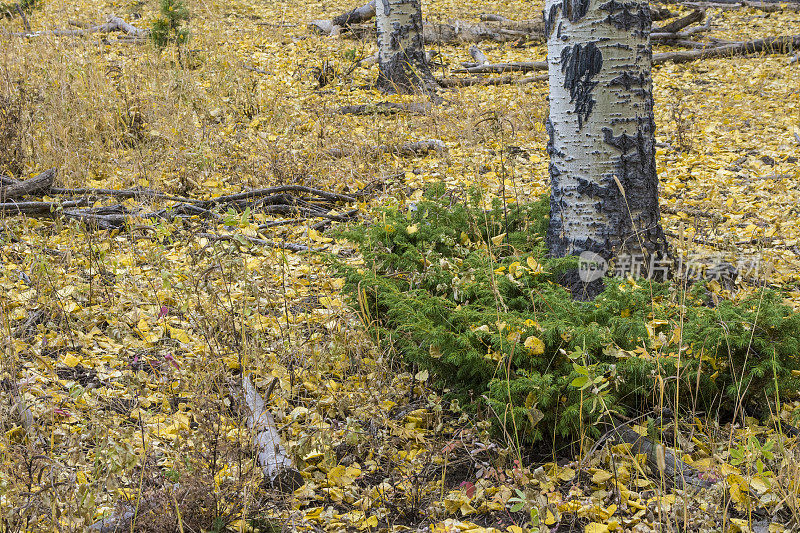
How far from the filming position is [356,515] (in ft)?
7.07

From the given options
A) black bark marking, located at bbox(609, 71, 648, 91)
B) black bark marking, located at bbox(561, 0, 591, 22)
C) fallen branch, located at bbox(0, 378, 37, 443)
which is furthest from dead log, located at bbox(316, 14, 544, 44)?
fallen branch, located at bbox(0, 378, 37, 443)

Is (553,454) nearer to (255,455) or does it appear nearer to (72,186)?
(255,455)

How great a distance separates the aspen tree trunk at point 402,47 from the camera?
6883 millimetres

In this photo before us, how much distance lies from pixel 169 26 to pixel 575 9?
583cm

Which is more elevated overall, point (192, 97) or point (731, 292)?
point (192, 97)

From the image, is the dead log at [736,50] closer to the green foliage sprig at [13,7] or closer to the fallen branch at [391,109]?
the fallen branch at [391,109]

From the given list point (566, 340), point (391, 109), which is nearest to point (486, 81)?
point (391, 109)

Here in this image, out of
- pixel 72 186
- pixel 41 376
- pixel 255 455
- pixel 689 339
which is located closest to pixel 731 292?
pixel 689 339

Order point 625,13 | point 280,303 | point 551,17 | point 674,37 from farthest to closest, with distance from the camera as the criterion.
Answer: point 674,37, point 280,303, point 551,17, point 625,13

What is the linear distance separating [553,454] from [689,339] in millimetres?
643

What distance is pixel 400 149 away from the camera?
544cm

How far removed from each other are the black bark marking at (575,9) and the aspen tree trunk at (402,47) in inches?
154

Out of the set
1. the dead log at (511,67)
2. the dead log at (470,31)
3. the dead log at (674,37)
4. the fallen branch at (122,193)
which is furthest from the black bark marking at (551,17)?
the dead log at (674,37)

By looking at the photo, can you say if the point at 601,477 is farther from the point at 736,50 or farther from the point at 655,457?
the point at 736,50
